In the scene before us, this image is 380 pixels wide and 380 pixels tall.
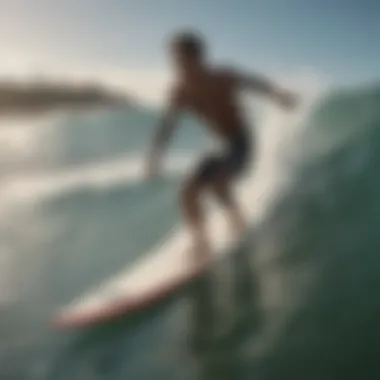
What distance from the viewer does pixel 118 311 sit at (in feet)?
3.88

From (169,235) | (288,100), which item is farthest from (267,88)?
(169,235)

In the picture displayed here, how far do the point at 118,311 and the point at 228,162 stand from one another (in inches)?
11.0

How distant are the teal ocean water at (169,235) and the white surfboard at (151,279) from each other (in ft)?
0.05

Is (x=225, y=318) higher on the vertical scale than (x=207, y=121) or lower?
lower

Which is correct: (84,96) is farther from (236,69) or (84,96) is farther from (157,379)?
(157,379)

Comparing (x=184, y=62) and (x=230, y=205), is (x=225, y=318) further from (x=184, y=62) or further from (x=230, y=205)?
(x=184, y=62)

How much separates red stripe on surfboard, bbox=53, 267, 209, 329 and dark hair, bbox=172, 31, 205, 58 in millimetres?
350

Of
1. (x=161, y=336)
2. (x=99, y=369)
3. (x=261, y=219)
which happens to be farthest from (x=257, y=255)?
(x=99, y=369)

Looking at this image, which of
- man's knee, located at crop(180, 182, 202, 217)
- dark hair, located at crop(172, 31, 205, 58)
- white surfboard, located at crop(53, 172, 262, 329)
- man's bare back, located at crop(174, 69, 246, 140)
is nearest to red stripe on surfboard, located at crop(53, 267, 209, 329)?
white surfboard, located at crop(53, 172, 262, 329)

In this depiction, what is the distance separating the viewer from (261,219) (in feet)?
3.97

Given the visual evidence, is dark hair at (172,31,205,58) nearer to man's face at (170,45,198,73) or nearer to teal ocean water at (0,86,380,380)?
man's face at (170,45,198,73)

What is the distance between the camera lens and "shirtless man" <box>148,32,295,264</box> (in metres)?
1.21

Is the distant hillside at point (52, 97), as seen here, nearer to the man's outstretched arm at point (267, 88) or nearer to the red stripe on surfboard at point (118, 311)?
the man's outstretched arm at point (267, 88)

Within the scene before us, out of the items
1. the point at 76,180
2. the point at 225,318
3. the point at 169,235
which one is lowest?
the point at 225,318
